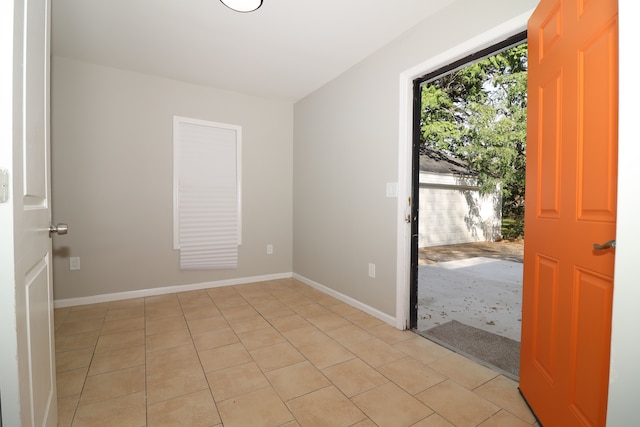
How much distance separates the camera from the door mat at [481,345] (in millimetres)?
2000

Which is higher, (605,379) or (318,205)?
(318,205)

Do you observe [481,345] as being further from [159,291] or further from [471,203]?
[471,203]

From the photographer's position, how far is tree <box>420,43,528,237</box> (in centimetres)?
625

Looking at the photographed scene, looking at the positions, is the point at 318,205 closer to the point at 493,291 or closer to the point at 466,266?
the point at 493,291

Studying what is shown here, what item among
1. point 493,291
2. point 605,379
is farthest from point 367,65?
point 493,291

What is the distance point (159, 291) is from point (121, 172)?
1443 mm

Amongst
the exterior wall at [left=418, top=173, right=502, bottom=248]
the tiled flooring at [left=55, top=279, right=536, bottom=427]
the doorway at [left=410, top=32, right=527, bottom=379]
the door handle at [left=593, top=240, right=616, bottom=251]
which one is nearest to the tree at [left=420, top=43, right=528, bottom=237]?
the doorway at [left=410, top=32, right=527, bottom=379]

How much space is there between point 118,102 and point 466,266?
5.79m

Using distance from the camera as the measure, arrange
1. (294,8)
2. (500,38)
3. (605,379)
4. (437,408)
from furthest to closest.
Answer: (294,8) → (500,38) → (437,408) → (605,379)

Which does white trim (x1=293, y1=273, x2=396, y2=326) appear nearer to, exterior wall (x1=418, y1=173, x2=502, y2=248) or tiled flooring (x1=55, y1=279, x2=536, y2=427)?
tiled flooring (x1=55, y1=279, x2=536, y2=427)

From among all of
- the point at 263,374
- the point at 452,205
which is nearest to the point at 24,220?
the point at 263,374

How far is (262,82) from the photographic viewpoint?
11.7ft

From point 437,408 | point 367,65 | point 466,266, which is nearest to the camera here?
point 437,408

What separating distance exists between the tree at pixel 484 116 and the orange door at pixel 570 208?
4.74 m
